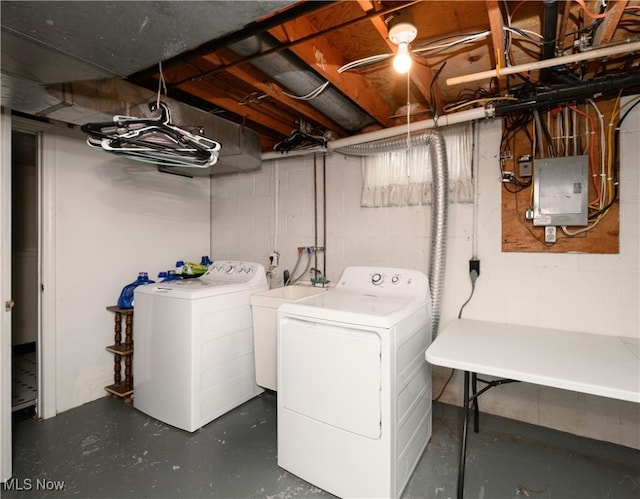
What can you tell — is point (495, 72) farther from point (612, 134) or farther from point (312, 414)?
point (312, 414)

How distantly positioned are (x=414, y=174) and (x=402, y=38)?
121 centimetres

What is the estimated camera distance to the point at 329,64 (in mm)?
1956

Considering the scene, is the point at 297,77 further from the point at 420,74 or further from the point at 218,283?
the point at 218,283

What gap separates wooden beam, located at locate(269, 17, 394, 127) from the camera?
1.68 m

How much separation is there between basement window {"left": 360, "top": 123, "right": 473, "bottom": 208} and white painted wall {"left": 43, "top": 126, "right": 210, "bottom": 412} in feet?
6.89

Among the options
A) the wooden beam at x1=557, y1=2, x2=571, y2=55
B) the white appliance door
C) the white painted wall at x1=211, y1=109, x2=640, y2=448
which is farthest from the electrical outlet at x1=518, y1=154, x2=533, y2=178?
the white appliance door

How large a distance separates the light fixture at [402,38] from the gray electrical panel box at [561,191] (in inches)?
49.7

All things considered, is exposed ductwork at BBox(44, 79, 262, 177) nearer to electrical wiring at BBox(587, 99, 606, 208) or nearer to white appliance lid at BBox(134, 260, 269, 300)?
white appliance lid at BBox(134, 260, 269, 300)

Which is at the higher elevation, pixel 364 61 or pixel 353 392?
pixel 364 61

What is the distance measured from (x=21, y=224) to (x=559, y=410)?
5.83 metres

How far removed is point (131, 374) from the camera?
2.84 m

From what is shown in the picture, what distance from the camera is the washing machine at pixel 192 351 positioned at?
2312 mm

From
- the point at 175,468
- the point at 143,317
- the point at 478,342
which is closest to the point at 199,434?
the point at 175,468

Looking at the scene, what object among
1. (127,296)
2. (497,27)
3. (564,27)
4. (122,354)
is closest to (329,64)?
(497,27)
